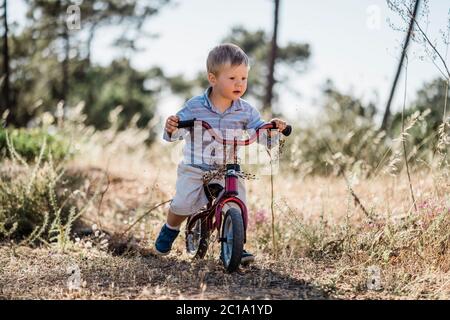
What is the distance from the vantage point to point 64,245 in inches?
180

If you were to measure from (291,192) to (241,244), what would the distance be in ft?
10.0

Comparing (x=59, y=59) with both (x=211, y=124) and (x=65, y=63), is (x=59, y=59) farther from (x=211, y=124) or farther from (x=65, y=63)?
(x=211, y=124)

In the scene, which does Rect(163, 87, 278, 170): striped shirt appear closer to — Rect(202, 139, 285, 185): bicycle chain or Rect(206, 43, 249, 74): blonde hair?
Rect(202, 139, 285, 185): bicycle chain

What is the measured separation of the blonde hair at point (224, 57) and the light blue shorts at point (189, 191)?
27.8 inches

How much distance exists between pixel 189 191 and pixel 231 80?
82 centimetres

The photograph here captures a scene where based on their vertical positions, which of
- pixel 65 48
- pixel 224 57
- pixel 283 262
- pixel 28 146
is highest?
pixel 65 48

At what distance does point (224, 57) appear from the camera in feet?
12.4

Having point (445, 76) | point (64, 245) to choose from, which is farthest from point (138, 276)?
point (445, 76)

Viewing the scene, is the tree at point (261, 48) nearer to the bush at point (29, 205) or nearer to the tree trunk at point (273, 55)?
the tree trunk at point (273, 55)

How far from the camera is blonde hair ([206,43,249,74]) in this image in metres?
3.77

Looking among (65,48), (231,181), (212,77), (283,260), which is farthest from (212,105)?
(65,48)

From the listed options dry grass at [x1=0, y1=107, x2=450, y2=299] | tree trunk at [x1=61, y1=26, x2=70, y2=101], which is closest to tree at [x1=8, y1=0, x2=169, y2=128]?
tree trunk at [x1=61, y1=26, x2=70, y2=101]

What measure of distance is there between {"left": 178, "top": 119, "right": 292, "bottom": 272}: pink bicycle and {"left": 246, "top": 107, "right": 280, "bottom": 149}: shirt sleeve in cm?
11

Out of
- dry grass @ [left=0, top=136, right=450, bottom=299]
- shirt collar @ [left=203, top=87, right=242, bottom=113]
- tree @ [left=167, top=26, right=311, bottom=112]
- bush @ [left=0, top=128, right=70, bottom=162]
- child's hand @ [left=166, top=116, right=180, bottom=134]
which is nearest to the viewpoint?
dry grass @ [left=0, top=136, right=450, bottom=299]
